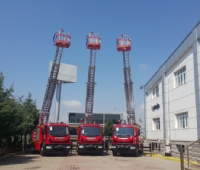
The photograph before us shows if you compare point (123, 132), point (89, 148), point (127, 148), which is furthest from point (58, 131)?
point (127, 148)

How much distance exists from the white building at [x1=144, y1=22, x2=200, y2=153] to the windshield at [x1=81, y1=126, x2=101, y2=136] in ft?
19.1

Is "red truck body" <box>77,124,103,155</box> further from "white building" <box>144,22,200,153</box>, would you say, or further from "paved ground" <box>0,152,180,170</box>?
"white building" <box>144,22,200,153</box>

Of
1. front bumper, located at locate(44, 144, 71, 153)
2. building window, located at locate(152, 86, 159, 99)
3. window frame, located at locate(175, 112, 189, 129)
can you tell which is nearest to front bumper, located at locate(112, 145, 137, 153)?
window frame, located at locate(175, 112, 189, 129)

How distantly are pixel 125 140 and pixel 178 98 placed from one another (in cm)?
543

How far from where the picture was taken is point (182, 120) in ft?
64.9

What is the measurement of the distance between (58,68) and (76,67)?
13.3ft

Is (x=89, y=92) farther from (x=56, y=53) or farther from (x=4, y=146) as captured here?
(x=4, y=146)

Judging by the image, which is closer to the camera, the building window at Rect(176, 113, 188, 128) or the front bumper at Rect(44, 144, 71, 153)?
the building window at Rect(176, 113, 188, 128)

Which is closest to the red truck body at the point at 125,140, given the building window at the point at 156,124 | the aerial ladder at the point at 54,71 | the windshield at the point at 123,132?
the windshield at the point at 123,132

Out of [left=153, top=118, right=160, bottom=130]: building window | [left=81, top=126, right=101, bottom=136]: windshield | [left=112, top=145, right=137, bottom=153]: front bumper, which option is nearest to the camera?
[left=112, top=145, right=137, bottom=153]: front bumper

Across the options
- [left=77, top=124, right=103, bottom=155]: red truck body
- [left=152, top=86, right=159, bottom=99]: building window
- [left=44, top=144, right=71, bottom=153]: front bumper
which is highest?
[left=152, top=86, right=159, bottom=99]: building window

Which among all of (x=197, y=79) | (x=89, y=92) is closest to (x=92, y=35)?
(x=89, y=92)

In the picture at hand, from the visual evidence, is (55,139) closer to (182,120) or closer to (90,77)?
(182,120)

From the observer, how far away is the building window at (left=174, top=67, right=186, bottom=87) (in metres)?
19.5
